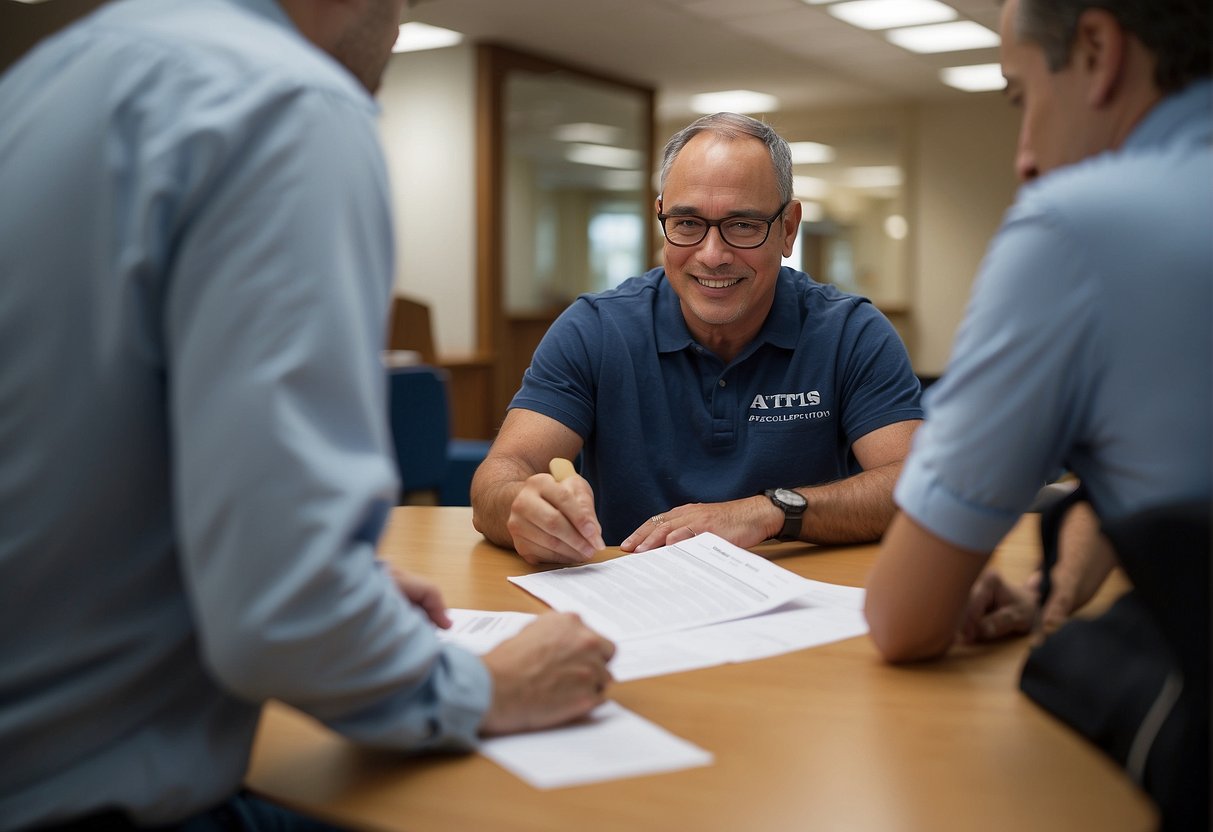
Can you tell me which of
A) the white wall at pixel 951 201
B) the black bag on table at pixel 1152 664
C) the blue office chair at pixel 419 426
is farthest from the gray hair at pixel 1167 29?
the white wall at pixel 951 201

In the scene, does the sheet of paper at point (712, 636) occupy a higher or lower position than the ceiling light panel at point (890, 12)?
lower

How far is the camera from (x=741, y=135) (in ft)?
7.09

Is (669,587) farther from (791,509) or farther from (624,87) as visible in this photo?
(624,87)

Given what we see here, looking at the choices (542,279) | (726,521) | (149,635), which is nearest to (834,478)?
(726,521)

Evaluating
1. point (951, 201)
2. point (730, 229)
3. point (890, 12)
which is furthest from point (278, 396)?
point (951, 201)

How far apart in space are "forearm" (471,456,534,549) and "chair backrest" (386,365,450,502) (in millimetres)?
2262

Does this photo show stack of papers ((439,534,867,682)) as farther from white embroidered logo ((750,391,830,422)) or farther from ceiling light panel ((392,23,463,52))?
ceiling light panel ((392,23,463,52))

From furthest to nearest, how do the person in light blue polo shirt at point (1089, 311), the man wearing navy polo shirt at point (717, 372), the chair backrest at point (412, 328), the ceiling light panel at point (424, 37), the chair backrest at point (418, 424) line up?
the ceiling light panel at point (424, 37), the chair backrest at point (412, 328), the chair backrest at point (418, 424), the man wearing navy polo shirt at point (717, 372), the person in light blue polo shirt at point (1089, 311)

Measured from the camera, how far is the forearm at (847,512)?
67.1 inches

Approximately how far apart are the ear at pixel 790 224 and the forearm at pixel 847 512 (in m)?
0.65

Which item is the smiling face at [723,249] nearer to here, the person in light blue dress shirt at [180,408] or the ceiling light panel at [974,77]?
the person in light blue dress shirt at [180,408]

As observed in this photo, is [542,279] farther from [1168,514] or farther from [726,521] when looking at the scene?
[1168,514]

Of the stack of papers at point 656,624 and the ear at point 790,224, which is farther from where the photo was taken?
the ear at point 790,224

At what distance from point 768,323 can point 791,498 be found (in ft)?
1.78
